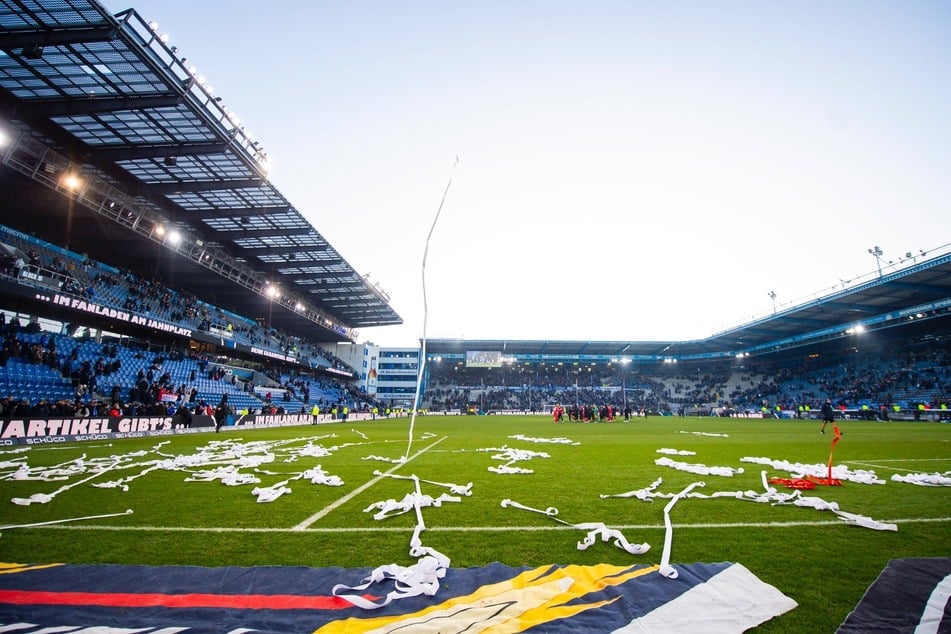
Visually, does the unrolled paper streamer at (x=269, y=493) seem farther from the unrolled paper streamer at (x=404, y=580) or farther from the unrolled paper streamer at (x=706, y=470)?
the unrolled paper streamer at (x=706, y=470)

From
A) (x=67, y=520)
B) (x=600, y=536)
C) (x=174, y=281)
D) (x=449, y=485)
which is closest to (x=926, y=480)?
(x=600, y=536)

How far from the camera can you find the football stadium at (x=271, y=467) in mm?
2633

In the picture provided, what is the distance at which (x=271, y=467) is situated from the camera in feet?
27.4

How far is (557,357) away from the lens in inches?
2724

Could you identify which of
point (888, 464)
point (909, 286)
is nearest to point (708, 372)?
point (909, 286)

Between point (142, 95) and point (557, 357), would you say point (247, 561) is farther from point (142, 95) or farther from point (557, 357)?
point (557, 357)

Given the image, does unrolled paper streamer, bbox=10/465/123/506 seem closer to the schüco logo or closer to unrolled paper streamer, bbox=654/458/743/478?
unrolled paper streamer, bbox=654/458/743/478

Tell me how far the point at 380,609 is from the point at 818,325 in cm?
6206

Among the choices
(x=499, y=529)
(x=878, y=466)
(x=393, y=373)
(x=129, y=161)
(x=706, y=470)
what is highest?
(x=129, y=161)

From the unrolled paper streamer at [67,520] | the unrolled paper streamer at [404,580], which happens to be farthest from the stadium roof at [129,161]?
the unrolled paper streamer at [404,580]

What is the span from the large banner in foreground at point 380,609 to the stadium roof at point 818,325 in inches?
1691

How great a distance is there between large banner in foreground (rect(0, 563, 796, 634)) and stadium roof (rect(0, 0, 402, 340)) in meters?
18.7

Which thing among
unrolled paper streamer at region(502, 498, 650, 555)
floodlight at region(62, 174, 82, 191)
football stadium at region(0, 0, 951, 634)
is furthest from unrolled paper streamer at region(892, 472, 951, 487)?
floodlight at region(62, 174, 82, 191)

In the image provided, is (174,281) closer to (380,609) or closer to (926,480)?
(380,609)
